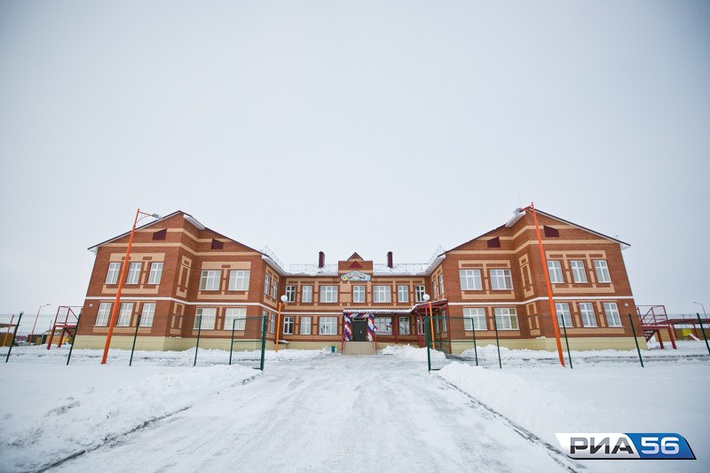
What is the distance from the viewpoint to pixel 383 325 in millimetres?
33531

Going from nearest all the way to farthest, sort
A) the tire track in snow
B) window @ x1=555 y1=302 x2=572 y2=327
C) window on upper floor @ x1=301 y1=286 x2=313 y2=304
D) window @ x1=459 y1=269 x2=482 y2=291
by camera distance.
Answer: the tire track in snow
window @ x1=555 y1=302 x2=572 y2=327
window @ x1=459 y1=269 x2=482 y2=291
window on upper floor @ x1=301 y1=286 x2=313 y2=304

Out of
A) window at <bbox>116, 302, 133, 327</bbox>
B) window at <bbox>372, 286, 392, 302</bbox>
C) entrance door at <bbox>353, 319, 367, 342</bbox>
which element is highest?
window at <bbox>372, 286, 392, 302</bbox>

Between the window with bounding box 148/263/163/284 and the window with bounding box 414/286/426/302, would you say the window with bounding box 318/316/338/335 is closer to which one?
the window with bounding box 414/286/426/302

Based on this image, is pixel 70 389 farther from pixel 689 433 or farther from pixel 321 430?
pixel 689 433

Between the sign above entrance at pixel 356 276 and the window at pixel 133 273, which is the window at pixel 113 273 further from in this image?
the sign above entrance at pixel 356 276

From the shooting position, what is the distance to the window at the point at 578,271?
25125mm

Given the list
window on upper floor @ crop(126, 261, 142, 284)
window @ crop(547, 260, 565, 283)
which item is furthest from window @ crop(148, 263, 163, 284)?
window @ crop(547, 260, 565, 283)

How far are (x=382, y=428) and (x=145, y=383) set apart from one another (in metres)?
5.99

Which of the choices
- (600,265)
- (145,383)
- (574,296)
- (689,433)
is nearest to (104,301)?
(145,383)

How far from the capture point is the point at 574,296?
24.6 meters

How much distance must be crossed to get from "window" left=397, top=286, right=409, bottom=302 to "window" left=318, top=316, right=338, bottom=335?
7.26m

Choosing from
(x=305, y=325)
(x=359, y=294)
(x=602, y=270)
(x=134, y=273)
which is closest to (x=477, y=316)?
(x=602, y=270)

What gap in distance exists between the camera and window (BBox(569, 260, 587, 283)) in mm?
25125

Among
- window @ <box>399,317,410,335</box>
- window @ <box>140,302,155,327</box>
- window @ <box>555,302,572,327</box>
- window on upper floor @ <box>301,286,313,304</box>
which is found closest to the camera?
window @ <box>555,302,572,327</box>
